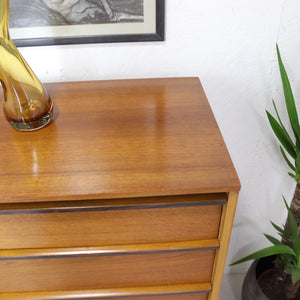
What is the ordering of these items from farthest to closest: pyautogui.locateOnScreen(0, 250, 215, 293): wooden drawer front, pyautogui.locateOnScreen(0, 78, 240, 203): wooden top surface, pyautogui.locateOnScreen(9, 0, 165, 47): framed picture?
pyautogui.locateOnScreen(9, 0, 165, 47): framed picture < pyautogui.locateOnScreen(0, 250, 215, 293): wooden drawer front < pyautogui.locateOnScreen(0, 78, 240, 203): wooden top surface

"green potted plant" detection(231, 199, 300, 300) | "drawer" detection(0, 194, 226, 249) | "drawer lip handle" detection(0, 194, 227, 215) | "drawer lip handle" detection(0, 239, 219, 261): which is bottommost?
"green potted plant" detection(231, 199, 300, 300)

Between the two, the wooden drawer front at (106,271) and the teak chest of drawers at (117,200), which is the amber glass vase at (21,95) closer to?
the teak chest of drawers at (117,200)

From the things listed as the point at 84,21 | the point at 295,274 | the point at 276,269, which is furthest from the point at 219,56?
the point at 276,269

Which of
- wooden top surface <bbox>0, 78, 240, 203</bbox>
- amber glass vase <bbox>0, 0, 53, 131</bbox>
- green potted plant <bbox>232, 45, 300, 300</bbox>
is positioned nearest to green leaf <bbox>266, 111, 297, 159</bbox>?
green potted plant <bbox>232, 45, 300, 300</bbox>

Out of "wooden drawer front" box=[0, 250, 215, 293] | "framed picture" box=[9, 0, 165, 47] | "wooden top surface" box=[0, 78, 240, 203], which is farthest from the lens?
"framed picture" box=[9, 0, 165, 47]

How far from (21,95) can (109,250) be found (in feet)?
1.33

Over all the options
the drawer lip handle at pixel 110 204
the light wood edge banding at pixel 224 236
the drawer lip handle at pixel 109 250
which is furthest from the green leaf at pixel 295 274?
the drawer lip handle at pixel 110 204

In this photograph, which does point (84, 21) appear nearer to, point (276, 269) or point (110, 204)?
point (110, 204)

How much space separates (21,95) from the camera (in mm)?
883

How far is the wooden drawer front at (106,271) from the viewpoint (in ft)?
2.96

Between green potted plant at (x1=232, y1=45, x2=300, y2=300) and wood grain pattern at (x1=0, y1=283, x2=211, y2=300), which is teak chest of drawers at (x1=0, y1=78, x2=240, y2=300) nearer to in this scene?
wood grain pattern at (x1=0, y1=283, x2=211, y2=300)

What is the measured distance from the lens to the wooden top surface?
0.76 meters

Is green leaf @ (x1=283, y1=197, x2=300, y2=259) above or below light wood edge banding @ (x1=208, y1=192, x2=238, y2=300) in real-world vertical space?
below

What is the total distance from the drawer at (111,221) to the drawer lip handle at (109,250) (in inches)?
0.4
